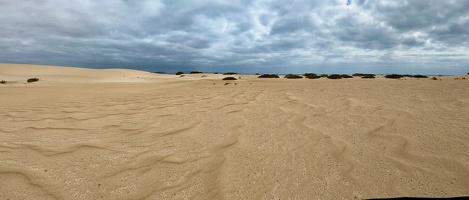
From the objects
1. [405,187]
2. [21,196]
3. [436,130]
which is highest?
[436,130]

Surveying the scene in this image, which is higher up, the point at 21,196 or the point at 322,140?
the point at 322,140

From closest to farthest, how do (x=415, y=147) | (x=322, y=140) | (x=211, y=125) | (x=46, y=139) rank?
(x=415, y=147) < (x=322, y=140) < (x=46, y=139) < (x=211, y=125)

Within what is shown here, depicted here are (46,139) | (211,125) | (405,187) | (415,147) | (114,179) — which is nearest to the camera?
(405,187)

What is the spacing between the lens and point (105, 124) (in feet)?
14.1

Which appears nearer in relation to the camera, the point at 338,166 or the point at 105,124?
the point at 338,166

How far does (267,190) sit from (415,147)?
1906mm

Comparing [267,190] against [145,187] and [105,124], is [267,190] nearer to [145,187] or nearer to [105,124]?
[145,187]

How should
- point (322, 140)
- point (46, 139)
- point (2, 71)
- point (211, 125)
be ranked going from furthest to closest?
point (2, 71), point (211, 125), point (46, 139), point (322, 140)

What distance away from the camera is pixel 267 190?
2045mm

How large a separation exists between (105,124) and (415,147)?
15.3ft

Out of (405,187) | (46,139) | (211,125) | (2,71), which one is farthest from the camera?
(2,71)

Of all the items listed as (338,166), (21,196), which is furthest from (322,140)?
(21,196)

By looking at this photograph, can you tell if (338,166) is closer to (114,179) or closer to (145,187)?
(145,187)

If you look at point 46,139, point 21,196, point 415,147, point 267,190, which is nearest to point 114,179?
point 21,196
